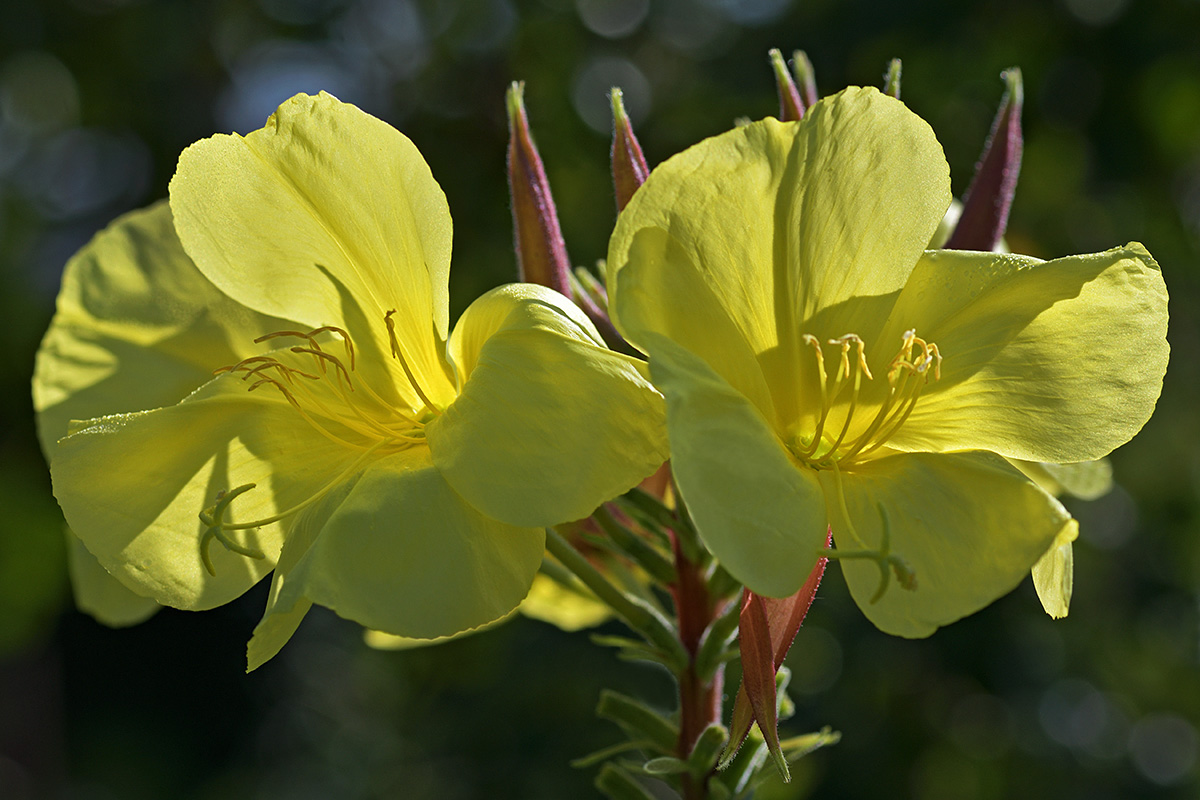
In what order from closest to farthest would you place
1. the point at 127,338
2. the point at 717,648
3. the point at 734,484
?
1. the point at 734,484
2. the point at 717,648
3. the point at 127,338

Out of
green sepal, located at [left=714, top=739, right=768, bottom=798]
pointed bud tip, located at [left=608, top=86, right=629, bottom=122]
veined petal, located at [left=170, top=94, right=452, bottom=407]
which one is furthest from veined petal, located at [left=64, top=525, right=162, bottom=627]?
pointed bud tip, located at [left=608, top=86, right=629, bottom=122]

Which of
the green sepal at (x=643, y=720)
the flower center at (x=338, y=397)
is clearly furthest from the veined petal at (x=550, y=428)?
the green sepal at (x=643, y=720)

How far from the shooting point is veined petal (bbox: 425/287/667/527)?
104 centimetres

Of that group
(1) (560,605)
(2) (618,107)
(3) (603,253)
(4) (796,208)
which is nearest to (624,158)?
(2) (618,107)

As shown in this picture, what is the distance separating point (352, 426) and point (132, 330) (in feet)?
1.91

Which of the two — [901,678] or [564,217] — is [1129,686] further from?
[564,217]

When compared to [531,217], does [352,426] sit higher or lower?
lower

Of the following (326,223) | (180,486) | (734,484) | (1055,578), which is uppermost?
(326,223)

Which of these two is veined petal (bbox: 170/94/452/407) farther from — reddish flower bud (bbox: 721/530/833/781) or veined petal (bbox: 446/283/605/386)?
reddish flower bud (bbox: 721/530/833/781)

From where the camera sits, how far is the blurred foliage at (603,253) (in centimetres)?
358

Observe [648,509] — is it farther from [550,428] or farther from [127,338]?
[127,338]

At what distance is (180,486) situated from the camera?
1270mm

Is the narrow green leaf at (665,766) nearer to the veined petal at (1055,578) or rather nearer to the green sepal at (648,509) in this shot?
the green sepal at (648,509)

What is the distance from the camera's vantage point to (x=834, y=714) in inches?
136
